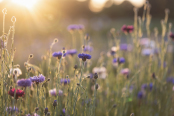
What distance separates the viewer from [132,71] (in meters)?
2.37

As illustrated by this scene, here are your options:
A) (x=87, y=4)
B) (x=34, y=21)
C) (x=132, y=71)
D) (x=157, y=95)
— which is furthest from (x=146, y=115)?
(x=87, y=4)

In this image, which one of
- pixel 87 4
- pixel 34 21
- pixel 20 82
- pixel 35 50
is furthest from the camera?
pixel 87 4

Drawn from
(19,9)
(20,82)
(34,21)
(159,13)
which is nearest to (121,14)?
(159,13)

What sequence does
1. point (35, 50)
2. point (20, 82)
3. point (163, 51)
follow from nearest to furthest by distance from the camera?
point (20, 82) → point (163, 51) → point (35, 50)

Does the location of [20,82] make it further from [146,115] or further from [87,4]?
[87,4]

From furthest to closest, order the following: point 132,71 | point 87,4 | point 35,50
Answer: point 87,4
point 35,50
point 132,71

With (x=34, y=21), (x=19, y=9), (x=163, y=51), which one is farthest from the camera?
(x=34, y=21)

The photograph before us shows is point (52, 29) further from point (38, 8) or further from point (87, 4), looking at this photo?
point (87, 4)

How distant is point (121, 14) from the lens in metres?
18.7

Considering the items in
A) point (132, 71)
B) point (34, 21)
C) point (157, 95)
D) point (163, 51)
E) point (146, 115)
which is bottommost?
point (146, 115)

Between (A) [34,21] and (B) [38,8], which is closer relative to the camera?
(B) [38,8]

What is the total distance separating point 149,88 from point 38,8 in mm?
5868

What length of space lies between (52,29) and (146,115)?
6.06m

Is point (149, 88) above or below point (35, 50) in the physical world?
below
